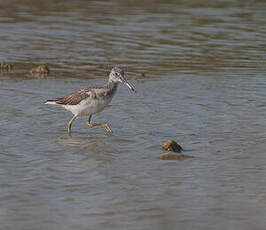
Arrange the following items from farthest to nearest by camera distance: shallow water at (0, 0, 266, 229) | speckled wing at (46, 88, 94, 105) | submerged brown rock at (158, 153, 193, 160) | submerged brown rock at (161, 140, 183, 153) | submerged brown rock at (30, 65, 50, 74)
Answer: submerged brown rock at (30, 65, 50, 74), speckled wing at (46, 88, 94, 105), submerged brown rock at (161, 140, 183, 153), submerged brown rock at (158, 153, 193, 160), shallow water at (0, 0, 266, 229)

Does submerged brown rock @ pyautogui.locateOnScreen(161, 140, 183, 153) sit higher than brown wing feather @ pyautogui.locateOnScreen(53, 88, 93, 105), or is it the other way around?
brown wing feather @ pyautogui.locateOnScreen(53, 88, 93, 105)

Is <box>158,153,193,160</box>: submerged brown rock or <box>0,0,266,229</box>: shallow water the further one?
<box>158,153,193,160</box>: submerged brown rock

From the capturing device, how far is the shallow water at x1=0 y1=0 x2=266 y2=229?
8.59 meters

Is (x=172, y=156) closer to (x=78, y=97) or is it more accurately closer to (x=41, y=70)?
(x=78, y=97)

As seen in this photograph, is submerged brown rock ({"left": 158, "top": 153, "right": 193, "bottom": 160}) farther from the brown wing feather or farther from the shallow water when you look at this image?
the brown wing feather

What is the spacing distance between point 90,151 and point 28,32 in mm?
14396

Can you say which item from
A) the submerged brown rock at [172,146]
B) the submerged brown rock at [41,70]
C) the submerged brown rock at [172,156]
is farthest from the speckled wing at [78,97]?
the submerged brown rock at [41,70]

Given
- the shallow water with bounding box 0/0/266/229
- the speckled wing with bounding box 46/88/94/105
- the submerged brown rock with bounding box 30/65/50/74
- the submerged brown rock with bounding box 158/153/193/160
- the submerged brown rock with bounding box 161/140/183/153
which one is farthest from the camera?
the submerged brown rock with bounding box 30/65/50/74

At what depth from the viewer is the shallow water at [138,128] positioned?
8.59 m

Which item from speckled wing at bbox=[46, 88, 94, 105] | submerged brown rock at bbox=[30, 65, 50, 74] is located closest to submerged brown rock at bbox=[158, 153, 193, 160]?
speckled wing at bbox=[46, 88, 94, 105]

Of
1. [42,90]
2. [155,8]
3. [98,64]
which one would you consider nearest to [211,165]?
[42,90]

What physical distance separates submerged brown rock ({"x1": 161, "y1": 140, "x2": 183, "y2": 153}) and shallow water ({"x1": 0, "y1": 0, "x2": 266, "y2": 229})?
0.97 feet

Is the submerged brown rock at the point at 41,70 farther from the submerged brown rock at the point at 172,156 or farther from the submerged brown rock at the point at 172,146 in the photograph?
the submerged brown rock at the point at 172,156

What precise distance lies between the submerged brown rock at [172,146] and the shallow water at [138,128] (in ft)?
0.97
